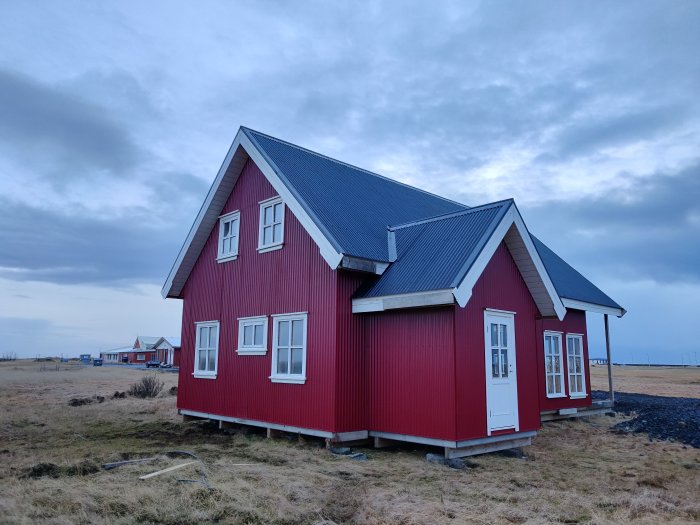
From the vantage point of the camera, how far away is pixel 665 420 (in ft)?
57.1

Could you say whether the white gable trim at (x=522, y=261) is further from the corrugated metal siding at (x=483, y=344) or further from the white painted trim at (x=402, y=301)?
the white painted trim at (x=402, y=301)

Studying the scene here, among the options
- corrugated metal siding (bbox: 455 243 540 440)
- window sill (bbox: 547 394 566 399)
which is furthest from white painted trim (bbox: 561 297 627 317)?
corrugated metal siding (bbox: 455 243 540 440)

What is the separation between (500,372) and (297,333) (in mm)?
4654

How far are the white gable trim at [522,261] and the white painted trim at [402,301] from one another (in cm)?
56

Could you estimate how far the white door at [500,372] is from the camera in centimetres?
1160

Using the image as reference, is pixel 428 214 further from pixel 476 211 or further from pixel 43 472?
pixel 43 472

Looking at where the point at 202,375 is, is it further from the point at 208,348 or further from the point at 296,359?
the point at 296,359

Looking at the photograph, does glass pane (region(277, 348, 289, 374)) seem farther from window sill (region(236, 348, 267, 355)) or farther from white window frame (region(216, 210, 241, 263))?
white window frame (region(216, 210, 241, 263))

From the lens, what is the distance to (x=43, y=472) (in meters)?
9.51

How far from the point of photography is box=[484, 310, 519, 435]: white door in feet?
38.1

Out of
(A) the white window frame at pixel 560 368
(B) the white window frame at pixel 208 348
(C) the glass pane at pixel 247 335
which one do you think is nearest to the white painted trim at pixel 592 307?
(A) the white window frame at pixel 560 368

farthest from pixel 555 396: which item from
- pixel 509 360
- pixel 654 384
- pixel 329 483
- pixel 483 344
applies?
pixel 654 384

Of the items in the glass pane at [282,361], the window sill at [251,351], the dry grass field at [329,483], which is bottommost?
the dry grass field at [329,483]

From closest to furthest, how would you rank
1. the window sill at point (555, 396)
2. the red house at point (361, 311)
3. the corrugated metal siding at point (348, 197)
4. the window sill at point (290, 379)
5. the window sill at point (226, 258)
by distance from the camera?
the red house at point (361, 311) → the window sill at point (290, 379) → the corrugated metal siding at point (348, 197) → the window sill at point (226, 258) → the window sill at point (555, 396)
